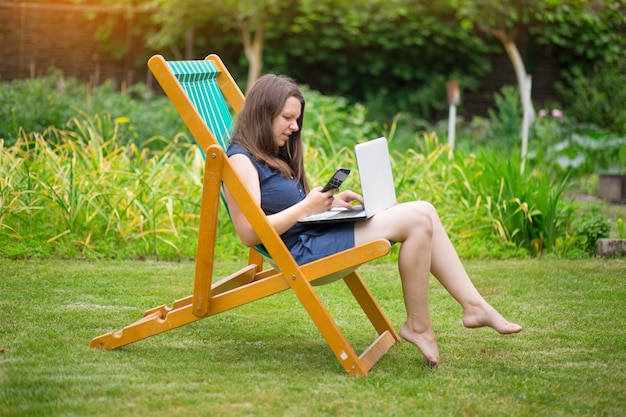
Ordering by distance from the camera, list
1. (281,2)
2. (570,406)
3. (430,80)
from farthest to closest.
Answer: (430,80) → (281,2) → (570,406)

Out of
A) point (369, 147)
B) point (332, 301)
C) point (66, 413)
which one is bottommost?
point (332, 301)

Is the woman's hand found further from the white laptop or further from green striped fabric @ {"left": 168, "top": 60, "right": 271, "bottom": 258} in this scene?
green striped fabric @ {"left": 168, "top": 60, "right": 271, "bottom": 258}

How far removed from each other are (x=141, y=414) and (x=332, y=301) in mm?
1980

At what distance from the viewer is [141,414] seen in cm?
279

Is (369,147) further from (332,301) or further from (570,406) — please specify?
(332,301)

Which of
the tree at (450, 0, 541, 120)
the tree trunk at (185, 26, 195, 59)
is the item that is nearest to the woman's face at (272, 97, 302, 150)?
the tree at (450, 0, 541, 120)

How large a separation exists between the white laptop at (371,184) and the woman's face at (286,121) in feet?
1.09

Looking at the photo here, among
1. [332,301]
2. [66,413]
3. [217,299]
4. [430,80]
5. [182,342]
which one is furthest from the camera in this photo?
[430,80]

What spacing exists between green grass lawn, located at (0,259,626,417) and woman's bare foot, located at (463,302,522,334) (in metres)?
0.17

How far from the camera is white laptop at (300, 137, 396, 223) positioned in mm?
3295

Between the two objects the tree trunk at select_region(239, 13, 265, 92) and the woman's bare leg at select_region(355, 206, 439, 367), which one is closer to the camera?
the woman's bare leg at select_region(355, 206, 439, 367)

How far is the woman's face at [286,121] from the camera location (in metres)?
3.53

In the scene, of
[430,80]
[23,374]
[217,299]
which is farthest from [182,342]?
[430,80]

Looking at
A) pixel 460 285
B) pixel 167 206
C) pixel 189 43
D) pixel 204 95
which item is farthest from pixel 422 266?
pixel 189 43
